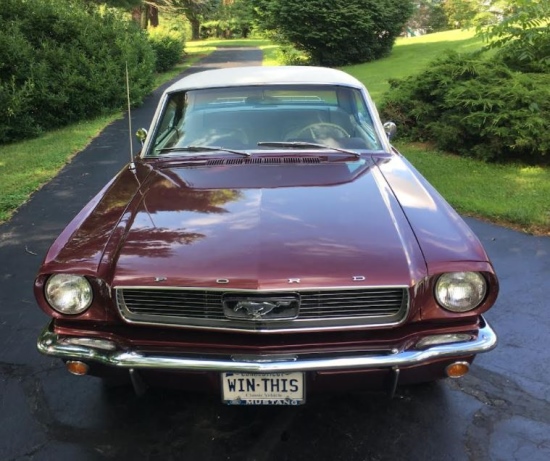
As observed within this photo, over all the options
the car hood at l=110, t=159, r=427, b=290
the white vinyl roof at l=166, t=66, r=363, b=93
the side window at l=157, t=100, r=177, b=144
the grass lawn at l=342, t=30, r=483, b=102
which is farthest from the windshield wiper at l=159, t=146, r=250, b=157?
the grass lawn at l=342, t=30, r=483, b=102

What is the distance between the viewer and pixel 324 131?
3.86 metres

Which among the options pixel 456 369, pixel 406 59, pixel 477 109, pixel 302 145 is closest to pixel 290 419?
pixel 456 369

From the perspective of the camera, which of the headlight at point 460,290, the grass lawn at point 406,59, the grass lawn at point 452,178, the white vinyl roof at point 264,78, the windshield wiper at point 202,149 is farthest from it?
the grass lawn at point 406,59

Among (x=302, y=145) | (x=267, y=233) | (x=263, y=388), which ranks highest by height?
(x=302, y=145)

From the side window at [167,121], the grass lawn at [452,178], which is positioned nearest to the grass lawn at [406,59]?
the grass lawn at [452,178]

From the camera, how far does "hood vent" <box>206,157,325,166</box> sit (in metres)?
3.43

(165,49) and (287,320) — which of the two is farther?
(165,49)

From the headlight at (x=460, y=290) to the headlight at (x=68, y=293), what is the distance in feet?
5.00

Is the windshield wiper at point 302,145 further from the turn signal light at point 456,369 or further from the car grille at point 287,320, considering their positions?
the turn signal light at point 456,369

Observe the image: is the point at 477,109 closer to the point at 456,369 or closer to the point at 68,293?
the point at 456,369

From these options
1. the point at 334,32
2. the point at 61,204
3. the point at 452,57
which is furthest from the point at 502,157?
the point at 334,32

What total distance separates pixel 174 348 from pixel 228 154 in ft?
5.16

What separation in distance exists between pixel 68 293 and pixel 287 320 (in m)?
0.98

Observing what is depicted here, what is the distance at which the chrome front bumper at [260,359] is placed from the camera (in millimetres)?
2281
